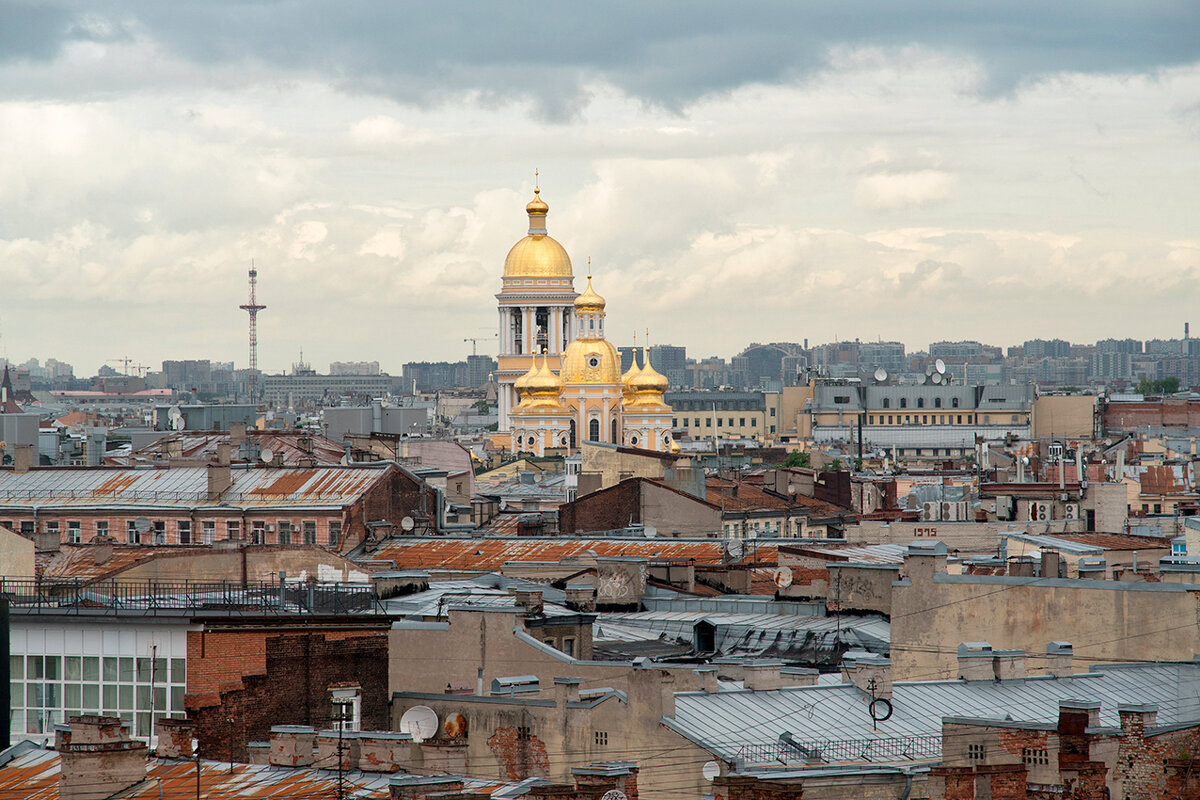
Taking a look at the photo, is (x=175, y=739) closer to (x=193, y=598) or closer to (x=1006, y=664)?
(x=193, y=598)

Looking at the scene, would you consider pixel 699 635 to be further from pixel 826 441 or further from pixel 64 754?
pixel 826 441

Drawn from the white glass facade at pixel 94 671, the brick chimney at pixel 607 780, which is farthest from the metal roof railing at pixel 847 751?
the white glass facade at pixel 94 671

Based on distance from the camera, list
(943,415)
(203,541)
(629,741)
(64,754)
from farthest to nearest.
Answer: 1. (943,415)
2. (203,541)
3. (629,741)
4. (64,754)

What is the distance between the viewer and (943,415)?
181 meters

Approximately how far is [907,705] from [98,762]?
Answer: 9.84 meters

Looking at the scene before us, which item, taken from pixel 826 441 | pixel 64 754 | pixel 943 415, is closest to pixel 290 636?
pixel 64 754

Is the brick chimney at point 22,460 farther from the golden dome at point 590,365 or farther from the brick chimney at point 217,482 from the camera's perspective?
the golden dome at point 590,365

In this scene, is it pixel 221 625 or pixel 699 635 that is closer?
pixel 221 625

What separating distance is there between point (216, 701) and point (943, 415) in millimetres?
157795

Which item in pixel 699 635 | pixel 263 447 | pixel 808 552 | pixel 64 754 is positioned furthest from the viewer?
pixel 263 447

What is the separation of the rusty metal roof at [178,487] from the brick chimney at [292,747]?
1356 inches

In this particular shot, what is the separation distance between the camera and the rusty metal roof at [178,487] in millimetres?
59469

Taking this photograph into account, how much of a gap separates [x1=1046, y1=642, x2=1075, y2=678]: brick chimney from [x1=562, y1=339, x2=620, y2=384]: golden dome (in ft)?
362

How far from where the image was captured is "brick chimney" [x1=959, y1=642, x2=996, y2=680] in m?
29.3
